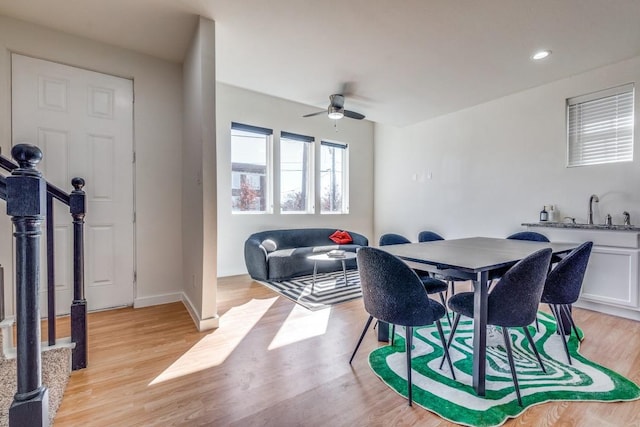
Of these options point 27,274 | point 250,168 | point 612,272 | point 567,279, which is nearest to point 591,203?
point 612,272

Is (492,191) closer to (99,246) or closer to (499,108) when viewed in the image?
(499,108)

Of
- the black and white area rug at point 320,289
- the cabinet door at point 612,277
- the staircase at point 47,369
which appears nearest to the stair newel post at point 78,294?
the staircase at point 47,369

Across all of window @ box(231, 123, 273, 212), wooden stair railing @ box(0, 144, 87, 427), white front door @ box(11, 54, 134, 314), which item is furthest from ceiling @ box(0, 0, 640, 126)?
wooden stair railing @ box(0, 144, 87, 427)

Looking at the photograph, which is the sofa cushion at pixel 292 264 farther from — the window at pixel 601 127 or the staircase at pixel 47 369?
the window at pixel 601 127

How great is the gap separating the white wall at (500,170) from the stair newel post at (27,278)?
484 cm

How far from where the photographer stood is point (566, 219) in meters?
3.61

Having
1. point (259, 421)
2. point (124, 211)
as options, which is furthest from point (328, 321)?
point (124, 211)

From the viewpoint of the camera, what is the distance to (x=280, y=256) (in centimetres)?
430

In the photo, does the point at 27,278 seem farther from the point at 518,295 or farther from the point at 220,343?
the point at 518,295

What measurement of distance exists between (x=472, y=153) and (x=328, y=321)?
11.7 ft

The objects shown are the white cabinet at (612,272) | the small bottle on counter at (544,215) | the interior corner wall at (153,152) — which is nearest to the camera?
the white cabinet at (612,272)

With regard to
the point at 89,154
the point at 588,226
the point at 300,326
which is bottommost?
the point at 300,326

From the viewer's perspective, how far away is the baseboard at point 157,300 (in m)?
3.18

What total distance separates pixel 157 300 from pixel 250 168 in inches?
97.1
